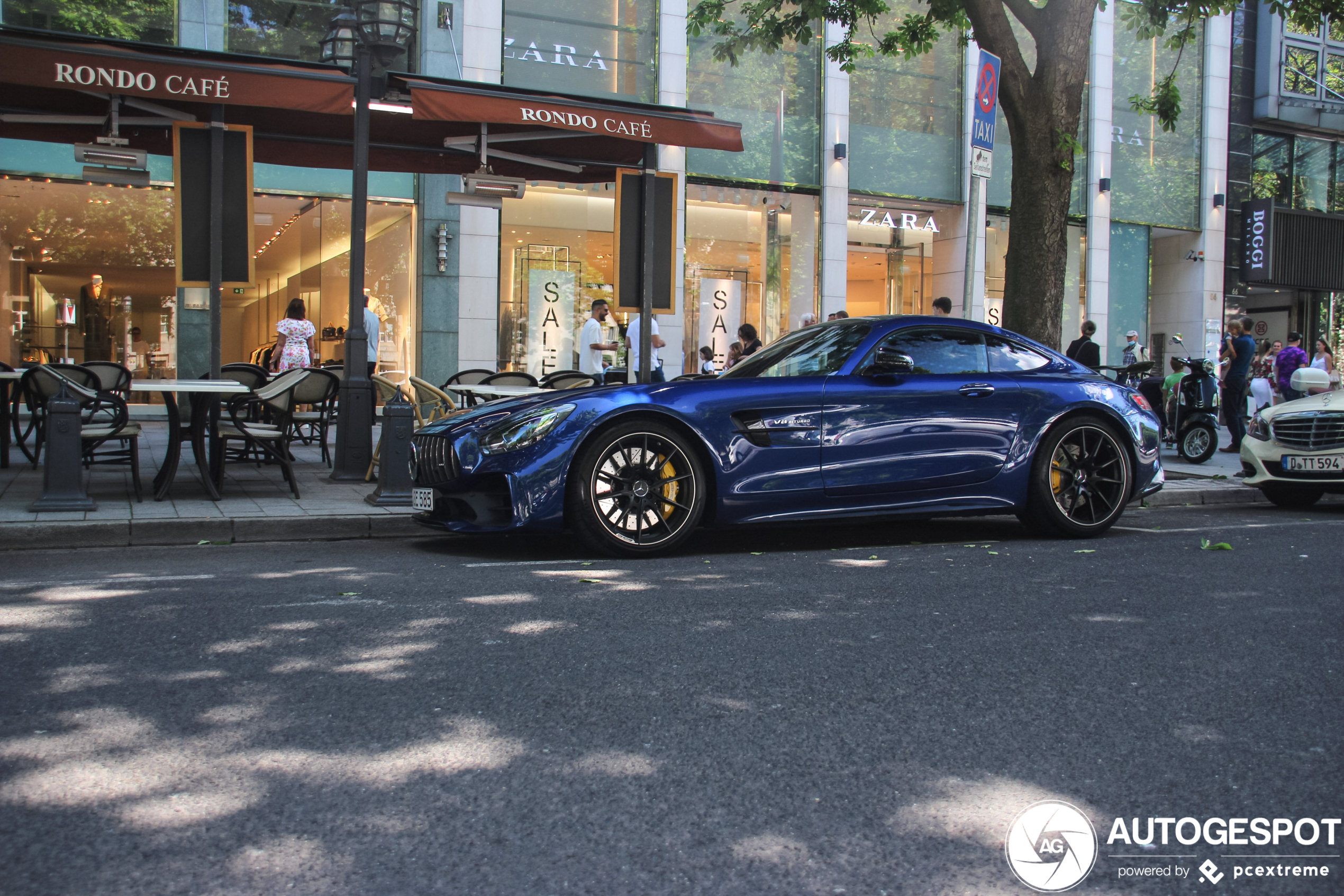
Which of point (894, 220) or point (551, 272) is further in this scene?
point (894, 220)

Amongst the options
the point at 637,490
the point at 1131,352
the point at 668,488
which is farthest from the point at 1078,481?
the point at 1131,352

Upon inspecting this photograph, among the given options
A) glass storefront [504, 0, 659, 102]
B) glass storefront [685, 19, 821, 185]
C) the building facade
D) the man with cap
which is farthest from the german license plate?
glass storefront [504, 0, 659, 102]

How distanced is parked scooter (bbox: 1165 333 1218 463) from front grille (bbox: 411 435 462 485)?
10.6 meters

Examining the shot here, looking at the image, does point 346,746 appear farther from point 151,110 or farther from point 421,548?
point 151,110

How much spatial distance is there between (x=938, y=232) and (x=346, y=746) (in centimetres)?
1896

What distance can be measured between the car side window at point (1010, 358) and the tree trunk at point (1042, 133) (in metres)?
3.90

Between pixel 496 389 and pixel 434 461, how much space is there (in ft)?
10.8

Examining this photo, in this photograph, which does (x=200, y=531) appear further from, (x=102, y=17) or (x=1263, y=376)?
(x=1263, y=376)

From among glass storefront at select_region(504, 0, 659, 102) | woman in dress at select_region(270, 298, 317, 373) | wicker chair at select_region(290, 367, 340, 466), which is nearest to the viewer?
wicker chair at select_region(290, 367, 340, 466)

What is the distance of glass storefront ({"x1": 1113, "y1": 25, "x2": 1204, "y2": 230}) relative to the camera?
72.7 ft

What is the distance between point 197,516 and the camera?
7.18 meters

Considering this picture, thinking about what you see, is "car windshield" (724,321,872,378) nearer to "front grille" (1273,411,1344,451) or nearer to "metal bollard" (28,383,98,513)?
"metal bollard" (28,383,98,513)

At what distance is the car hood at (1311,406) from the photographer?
9.40m

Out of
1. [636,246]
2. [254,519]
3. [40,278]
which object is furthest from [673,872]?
[40,278]
